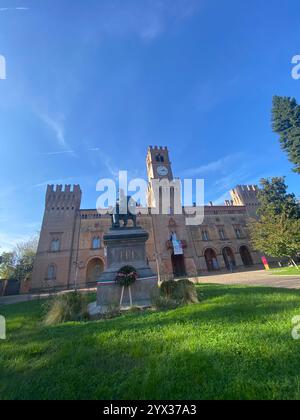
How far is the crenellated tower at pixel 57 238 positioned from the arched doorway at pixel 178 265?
1632 cm

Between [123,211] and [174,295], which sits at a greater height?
[123,211]

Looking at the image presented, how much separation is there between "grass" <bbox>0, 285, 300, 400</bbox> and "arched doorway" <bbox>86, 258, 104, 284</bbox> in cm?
2602

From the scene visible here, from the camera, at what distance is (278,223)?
22.4 metres

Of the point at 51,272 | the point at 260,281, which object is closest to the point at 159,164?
the point at 51,272

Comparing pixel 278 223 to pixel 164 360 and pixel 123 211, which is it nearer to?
pixel 123 211


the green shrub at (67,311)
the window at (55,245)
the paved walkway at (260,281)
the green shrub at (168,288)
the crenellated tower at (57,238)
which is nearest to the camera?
the green shrub at (67,311)

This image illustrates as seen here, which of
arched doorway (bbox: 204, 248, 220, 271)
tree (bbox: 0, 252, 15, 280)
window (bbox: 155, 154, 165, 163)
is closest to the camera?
arched doorway (bbox: 204, 248, 220, 271)

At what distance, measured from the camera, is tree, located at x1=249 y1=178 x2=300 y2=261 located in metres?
20.8

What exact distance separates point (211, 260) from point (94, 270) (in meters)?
20.2

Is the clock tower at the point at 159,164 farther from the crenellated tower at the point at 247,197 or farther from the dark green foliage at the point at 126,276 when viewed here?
the dark green foliage at the point at 126,276

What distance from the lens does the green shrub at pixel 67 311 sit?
6.04m

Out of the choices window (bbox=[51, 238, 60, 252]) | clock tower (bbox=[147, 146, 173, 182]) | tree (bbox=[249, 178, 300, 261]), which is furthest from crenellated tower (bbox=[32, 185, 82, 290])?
tree (bbox=[249, 178, 300, 261])

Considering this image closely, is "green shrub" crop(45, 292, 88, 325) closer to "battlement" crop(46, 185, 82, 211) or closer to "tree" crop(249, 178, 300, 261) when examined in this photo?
"tree" crop(249, 178, 300, 261)

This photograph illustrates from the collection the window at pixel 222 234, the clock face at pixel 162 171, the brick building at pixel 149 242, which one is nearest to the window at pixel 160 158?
the clock face at pixel 162 171
